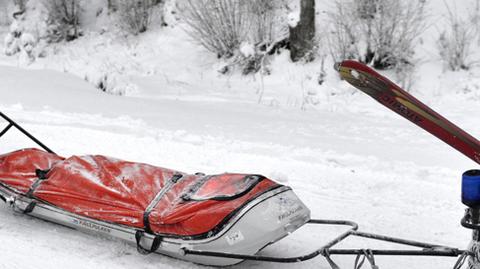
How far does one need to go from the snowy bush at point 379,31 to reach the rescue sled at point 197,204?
7.36 m

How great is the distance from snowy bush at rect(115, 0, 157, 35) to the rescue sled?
11.0 metres

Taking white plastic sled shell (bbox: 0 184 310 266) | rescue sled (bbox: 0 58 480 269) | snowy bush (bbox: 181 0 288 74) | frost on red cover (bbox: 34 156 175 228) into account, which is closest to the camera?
rescue sled (bbox: 0 58 480 269)

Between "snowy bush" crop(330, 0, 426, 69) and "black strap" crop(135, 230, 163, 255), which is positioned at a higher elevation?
"snowy bush" crop(330, 0, 426, 69)

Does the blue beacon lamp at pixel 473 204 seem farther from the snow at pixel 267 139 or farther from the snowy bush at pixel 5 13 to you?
the snowy bush at pixel 5 13

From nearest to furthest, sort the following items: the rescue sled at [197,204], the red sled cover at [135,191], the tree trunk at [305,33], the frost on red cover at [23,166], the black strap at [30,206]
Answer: the rescue sled at [197,204] → the red sled cover at [135,191] → the black strap at [30,206] → the frost on red cover at [23,166] → the tree trunk at [305,33]

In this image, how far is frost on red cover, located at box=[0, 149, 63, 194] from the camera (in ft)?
12.2

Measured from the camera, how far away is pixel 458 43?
974cm

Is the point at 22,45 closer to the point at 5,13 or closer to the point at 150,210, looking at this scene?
the point at 5,13

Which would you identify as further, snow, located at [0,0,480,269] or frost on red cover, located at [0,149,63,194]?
frost on red cover, located at [0,149,63,194]

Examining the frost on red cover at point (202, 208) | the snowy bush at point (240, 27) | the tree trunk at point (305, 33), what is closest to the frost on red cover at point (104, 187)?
the frost on red cover at point (202, 208)

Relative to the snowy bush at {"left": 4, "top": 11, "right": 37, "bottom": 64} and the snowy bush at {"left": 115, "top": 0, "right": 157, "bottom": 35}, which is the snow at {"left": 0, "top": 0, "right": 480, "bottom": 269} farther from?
the snowy bush at {"left": 4, "top": 11, "right": 37, "bottom": 64}

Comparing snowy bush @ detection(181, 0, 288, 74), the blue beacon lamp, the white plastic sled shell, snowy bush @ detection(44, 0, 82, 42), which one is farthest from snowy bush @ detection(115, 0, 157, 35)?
the blue beacon lamp

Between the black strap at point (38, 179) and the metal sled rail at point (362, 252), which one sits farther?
the black strap at point (38, 179)

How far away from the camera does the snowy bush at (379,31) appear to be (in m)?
10.2
